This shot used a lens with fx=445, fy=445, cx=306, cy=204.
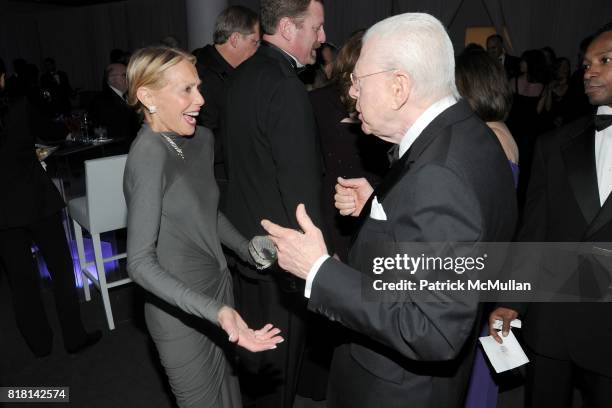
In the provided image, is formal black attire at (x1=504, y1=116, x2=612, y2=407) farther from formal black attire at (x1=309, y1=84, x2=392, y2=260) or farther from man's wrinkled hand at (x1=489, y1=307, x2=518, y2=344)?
formal black attire at (x1=309, y1=84, x2=392, y2=260)

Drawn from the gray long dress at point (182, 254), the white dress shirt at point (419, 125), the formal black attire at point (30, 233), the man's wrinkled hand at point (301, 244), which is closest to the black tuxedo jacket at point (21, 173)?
the formal black attire at point (30, 233)

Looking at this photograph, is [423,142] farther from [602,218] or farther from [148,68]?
[148,68]

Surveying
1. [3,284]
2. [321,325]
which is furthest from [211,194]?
[3,284]

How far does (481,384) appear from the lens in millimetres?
2170

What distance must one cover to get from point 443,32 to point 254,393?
6.50 feet

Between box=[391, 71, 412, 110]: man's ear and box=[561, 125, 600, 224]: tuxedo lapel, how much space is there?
2.92 feet

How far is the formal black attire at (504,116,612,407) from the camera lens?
1572 millimetres

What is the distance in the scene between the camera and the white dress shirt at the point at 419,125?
1135mm

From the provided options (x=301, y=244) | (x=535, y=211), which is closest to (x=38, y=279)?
(x=301, y=244)

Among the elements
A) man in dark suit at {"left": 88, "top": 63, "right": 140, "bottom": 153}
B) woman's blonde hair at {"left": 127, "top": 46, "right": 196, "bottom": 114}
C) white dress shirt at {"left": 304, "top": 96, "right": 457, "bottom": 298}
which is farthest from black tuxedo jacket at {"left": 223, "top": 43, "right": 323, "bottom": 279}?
man in dark suit at {"left": 88, "top": 63, "right": 140, "bottom": 153}

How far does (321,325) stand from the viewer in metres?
2.75

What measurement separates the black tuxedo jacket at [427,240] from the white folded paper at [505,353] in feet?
2.11

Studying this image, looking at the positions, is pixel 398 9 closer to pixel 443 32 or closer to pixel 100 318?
pixel 100 318

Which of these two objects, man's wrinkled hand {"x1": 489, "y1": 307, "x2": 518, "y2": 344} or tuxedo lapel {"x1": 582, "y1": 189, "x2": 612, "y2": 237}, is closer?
tuxedo lapel {"x1": 582, "y1": 189, "x2": 612, "y2": 237}
